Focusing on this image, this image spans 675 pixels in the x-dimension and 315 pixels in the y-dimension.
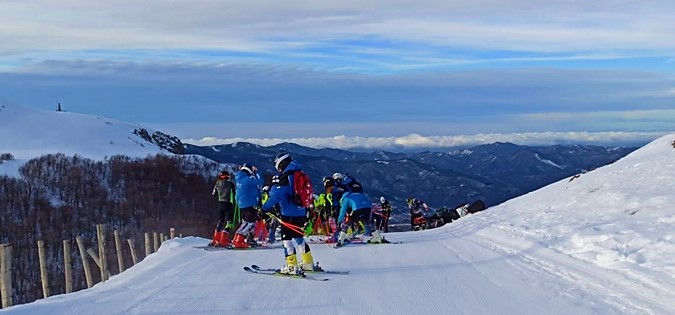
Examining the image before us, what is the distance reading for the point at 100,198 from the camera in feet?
336

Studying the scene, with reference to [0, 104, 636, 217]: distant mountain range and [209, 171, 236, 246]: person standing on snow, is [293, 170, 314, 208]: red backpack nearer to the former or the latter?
[209, 171, 236, 246]: person standing on snow

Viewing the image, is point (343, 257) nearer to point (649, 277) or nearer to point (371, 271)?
point (371, 271)

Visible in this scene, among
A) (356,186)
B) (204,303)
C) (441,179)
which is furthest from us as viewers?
(441,179)

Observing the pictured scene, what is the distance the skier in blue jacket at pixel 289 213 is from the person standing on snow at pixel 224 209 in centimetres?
525

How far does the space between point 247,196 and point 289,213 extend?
4385 mm

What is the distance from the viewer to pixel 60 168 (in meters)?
113

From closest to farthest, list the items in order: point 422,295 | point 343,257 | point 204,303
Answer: point 204,303
point 422,295
point 343,257

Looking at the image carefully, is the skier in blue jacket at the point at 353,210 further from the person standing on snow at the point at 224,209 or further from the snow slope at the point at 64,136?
the snow slope at the point at 64,136

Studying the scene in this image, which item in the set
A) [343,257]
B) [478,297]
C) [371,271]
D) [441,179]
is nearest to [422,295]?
[478,297]

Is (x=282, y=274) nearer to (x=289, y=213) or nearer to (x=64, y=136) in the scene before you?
(x=289, y=213)

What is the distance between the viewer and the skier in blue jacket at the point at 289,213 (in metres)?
12.9

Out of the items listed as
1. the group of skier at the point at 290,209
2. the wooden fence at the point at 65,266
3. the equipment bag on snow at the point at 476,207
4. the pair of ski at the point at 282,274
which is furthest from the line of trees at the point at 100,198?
the pair of ski at the point at 282,274

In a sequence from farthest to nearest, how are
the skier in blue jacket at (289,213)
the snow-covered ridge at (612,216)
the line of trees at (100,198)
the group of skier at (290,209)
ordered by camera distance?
the line of trees at (100,198) < the snow-covered ridge at (612,216) < the group of skier at (290,209) < the skier in blue jacket at (289,213)

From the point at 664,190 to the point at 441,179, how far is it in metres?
149
